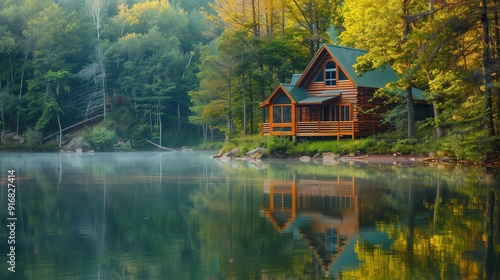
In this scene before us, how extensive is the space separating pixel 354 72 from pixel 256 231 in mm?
32735

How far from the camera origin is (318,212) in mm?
15188

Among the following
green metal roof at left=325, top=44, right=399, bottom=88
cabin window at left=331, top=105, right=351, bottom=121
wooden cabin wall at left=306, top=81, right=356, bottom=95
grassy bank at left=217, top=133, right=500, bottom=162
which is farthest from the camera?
cabin window at left=331, top=105, right=351, bottom=121

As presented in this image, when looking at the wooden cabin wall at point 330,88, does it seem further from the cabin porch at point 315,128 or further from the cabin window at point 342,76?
the cabin porch at point 315,128

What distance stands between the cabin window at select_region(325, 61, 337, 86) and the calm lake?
23.2 meters

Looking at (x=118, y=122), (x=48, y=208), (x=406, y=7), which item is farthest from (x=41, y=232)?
(x=118, y=122)

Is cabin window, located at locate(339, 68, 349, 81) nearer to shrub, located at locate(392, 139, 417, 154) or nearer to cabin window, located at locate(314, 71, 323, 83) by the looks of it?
cabin window, located at locate(314, 71, 323, 83)

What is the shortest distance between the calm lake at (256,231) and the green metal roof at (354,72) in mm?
22029

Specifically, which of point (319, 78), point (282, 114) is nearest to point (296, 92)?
point (282, 114)

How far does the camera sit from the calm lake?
381 inches

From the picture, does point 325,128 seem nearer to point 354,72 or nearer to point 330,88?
point 330,88

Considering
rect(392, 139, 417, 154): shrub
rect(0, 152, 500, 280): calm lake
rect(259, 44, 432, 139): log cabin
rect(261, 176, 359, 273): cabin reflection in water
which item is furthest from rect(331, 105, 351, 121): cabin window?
rect(0, 152, 500, 280): calm lake

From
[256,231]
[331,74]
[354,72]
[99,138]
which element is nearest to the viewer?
[256,231]

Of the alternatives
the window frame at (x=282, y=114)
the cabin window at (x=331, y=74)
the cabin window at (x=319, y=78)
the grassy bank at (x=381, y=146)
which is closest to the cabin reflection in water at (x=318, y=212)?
the grassy bank at (x=381, y=146)

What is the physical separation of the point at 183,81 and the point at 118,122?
1005 cm
